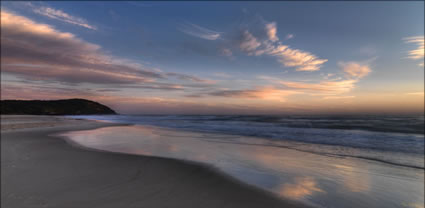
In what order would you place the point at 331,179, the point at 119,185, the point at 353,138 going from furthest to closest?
Result: 1. the point at 353,138
2. the point at 331,179
3. the point at 119,185

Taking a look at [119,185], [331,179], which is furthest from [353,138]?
[119,185]

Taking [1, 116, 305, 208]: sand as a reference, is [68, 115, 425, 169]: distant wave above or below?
below

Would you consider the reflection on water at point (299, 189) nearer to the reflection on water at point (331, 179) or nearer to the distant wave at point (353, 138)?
the reflection on water at point (331, 179)

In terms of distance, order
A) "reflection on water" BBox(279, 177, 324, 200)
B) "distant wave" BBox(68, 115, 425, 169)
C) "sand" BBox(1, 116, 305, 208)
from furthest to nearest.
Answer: "distant wave" BBox(68, 115, 425, 169), "reflection on water" BBox(279, 177, 324, 200), "sand" BBox(1, 116, 305, 208)

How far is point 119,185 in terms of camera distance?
443 cm

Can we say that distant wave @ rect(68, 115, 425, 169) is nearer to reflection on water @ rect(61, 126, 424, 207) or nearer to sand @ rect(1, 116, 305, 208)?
reflection on water @ rect(61, 126, 424, 207)

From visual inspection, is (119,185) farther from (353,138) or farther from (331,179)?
(353,138)

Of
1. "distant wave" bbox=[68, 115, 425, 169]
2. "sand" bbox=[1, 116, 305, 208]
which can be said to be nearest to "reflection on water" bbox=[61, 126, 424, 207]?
"sand" bbox=[1, 116, 305, 208]

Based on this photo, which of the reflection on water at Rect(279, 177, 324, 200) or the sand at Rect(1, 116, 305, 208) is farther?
the reflection on water at Rect(279, 177, 324, 200)

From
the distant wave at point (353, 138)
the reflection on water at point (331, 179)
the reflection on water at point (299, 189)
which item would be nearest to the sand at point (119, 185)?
the reflection on water at point (299, 189)

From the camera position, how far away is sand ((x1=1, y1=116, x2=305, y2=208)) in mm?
3645

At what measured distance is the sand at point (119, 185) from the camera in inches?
143

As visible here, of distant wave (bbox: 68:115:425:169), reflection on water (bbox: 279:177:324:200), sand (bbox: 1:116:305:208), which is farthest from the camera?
distant wave (bbox: 68:115:425:169)

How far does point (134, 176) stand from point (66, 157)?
387 cm
